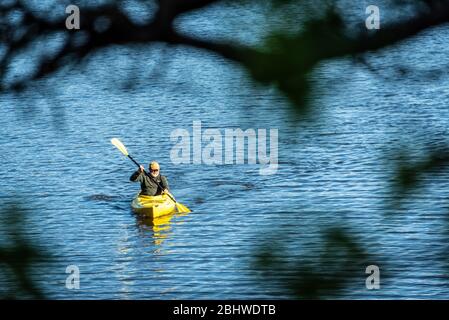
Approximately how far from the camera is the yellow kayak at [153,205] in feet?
82.6

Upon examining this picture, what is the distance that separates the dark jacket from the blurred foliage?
2098cm

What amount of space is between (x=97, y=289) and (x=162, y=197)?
185 inches

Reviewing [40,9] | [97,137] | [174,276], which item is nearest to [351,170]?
[174,276]

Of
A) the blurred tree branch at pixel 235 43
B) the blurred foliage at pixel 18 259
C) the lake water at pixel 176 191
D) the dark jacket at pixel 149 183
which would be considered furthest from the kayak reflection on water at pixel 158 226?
the blurred tree branch at pixel 235 43

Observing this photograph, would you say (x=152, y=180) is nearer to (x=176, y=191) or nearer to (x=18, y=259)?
(x=176, y=191)

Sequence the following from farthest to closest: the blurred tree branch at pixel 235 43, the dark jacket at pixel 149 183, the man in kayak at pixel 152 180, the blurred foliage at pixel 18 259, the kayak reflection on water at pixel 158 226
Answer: the kayak reflection on water at pixel 158 226, the dark jacket at pixel 149 183, the man in kayak at pixel 152 180, the blurred foliage at pixel 18 259, the blurred tree branch at pixel 235 43

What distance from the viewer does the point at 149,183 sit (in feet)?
Answer: 81.5

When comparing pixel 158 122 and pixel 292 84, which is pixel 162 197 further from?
pixel 292 84

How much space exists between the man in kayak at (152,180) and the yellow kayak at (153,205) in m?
0.14

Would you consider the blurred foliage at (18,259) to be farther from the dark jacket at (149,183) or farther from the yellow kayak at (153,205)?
the yellow kayak at (153,205)

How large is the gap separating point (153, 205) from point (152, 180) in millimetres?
830

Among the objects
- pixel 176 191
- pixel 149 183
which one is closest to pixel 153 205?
pixel 149 183

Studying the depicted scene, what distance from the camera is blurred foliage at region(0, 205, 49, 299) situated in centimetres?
293

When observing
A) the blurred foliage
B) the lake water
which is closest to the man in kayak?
the lake water
